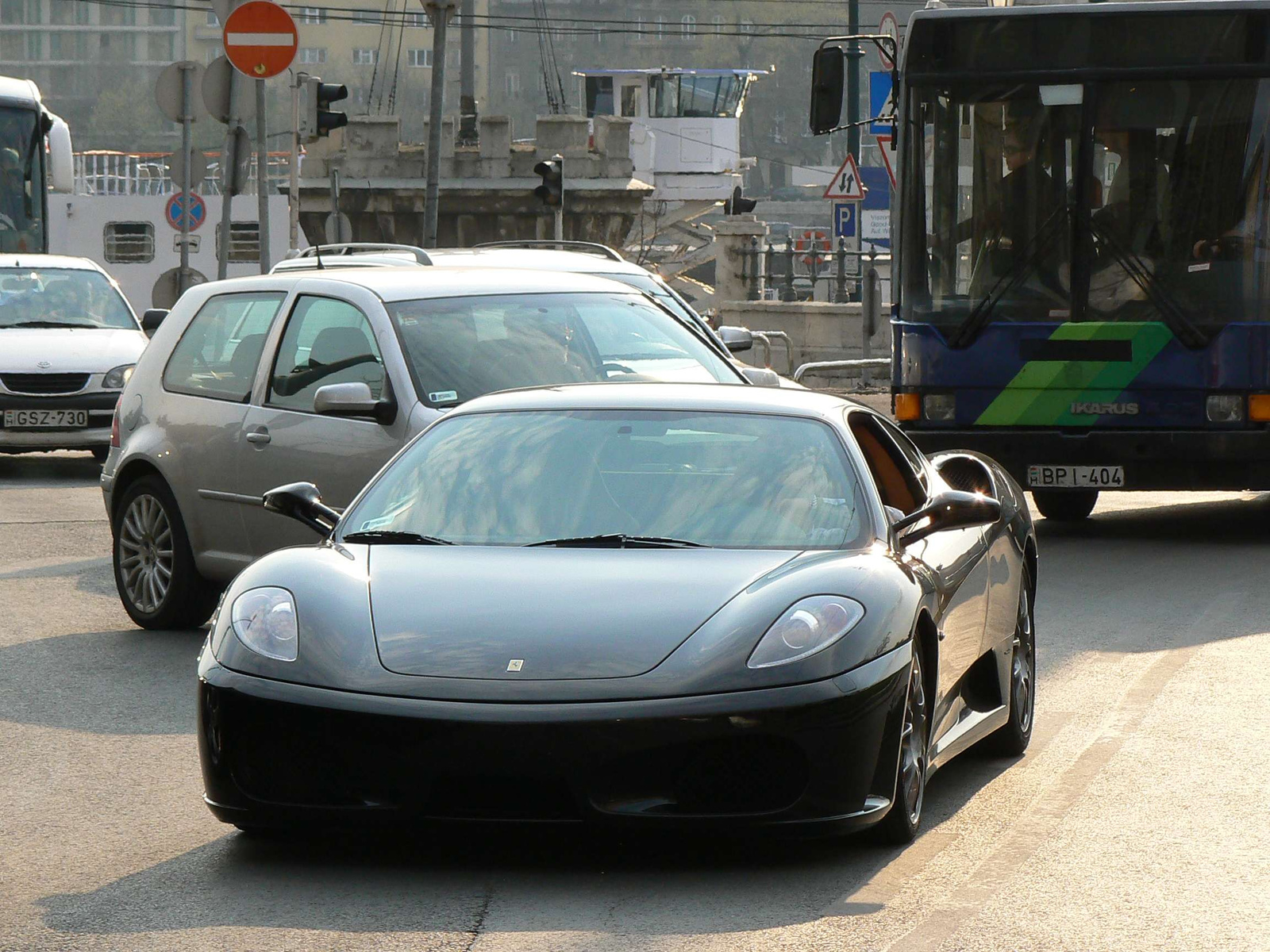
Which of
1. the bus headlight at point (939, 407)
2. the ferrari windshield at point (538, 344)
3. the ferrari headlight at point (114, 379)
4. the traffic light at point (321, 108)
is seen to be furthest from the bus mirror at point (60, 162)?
the ferrari windshield at point (538, 344)

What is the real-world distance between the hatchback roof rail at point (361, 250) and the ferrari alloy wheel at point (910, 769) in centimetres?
663

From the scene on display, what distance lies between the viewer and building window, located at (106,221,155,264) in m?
56.3

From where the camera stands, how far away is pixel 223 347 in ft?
34.6

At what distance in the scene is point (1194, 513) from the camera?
627 inches

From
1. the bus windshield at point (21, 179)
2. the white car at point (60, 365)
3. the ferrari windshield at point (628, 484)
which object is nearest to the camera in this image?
the ferrari windshield at point (628, 484)

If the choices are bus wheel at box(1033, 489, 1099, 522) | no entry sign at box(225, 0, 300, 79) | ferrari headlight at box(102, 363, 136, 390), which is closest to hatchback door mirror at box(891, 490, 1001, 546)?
bus wheel at box(1033, 489, 1099, 522)

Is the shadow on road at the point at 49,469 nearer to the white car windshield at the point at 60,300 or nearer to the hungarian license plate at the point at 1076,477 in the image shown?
the white car windshield at the point at 60,300

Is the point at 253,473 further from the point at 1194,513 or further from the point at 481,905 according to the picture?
the point at 1194,513

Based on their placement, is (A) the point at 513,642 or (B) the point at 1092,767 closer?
(A) the point at 513,642

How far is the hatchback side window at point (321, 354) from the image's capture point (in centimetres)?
970

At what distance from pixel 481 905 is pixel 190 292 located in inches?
246

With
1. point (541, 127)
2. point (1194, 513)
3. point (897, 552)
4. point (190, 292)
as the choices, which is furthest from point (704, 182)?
point (897, 552)

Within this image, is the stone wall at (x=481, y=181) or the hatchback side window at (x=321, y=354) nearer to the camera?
the hatchback side window at (x=321, y=354)

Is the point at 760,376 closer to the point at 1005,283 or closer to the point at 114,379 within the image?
the point at 1005,283
